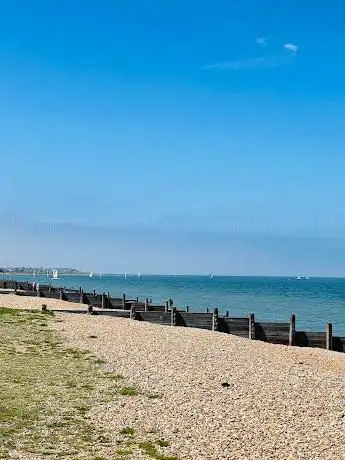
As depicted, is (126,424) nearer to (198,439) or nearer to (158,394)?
(198,439)

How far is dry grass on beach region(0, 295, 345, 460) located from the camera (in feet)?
41.0

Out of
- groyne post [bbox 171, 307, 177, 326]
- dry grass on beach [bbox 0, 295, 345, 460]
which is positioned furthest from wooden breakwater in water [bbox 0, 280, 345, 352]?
dry grass on beach [bbox 0, 295, 345, 460]

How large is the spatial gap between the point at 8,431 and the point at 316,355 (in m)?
18.7

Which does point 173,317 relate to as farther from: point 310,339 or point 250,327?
point 310,339

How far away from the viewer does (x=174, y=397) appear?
17047 mm

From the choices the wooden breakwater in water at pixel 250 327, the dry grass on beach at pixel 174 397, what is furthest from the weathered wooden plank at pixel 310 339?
the dry grass on beach at pixel 174 397

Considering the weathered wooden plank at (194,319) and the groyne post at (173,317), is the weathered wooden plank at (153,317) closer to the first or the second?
the groyne post at (173,317)

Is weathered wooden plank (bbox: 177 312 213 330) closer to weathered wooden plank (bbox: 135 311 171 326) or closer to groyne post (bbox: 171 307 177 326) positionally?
groyne post (bbox: 171 307 177 326)

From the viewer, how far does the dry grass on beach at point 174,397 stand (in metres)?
12.5

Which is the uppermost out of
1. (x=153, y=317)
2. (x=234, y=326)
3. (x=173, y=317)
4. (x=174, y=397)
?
(x=173, y=317)

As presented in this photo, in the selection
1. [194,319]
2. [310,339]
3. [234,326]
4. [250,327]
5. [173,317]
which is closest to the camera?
[310,339]

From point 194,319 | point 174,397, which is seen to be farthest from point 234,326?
point 174,397

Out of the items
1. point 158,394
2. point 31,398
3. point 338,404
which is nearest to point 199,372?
point 158,394

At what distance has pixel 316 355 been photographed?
28234 mm
